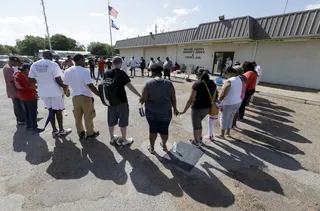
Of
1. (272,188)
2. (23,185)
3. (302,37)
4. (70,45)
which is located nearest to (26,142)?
(23,185)

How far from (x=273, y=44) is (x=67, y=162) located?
43.1 ft

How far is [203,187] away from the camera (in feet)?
8.28

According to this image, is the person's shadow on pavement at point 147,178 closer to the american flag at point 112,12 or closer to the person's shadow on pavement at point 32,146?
the person's shadow on pavement at point 32,146

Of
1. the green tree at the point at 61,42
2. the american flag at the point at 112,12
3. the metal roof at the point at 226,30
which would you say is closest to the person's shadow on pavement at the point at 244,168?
the metal roof at the point at 226,30

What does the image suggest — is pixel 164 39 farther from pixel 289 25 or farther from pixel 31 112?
pixel 31 112

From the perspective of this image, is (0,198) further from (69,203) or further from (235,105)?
(235,105)

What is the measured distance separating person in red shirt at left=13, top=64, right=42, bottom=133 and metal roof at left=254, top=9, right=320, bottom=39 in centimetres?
1220

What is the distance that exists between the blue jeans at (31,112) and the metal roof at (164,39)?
13.9 m

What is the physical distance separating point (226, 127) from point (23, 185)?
13.0 ft

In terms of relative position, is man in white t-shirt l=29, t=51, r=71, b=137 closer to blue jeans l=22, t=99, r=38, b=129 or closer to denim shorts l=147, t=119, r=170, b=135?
blue jeans l=22, t=99, r=38, b=129

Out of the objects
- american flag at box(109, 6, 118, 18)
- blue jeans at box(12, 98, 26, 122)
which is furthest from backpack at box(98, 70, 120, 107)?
american flag at box(109, 6, 118, 18)

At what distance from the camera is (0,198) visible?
2.23 metres

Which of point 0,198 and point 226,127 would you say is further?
point 226,127

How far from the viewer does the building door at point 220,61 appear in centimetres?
1379
